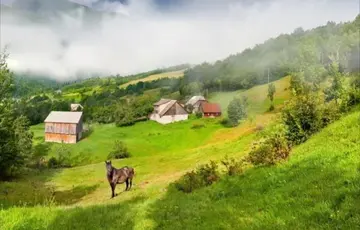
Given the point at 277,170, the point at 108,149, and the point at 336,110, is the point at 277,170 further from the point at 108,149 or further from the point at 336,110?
the point at 108,149

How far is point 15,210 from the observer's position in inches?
572

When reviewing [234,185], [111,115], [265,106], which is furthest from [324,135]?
[111,115]

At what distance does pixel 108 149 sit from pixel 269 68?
403 ft

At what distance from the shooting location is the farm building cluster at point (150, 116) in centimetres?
12656

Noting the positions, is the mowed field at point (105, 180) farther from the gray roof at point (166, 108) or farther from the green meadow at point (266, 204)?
the gray roof at point (166, 108)

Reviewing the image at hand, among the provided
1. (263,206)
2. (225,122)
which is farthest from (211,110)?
(263,206)

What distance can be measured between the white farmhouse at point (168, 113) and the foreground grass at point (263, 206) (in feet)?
468

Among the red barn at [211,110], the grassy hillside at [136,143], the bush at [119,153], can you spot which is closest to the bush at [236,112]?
the grassy hillside at [136,143]

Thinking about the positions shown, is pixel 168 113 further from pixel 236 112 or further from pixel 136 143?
pixel 136 143

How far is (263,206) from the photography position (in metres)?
12.2

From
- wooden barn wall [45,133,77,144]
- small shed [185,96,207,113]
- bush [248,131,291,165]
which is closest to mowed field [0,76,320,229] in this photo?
wooden barn wall [45,133,77,144]

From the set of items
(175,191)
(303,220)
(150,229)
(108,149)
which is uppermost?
(303,220)

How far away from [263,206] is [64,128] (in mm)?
122802

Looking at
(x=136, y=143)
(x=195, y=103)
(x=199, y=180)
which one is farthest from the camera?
(x=195, y=103)
